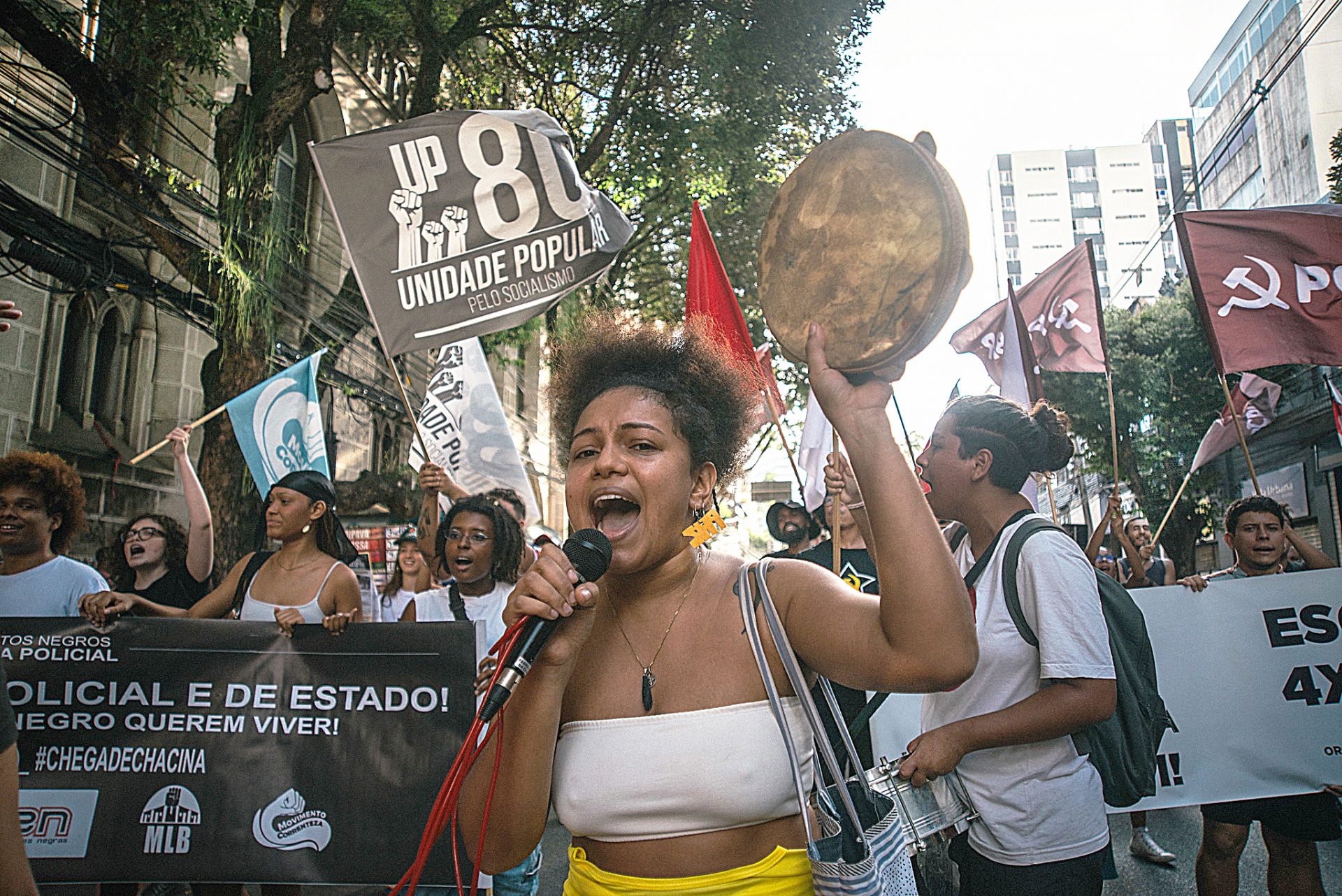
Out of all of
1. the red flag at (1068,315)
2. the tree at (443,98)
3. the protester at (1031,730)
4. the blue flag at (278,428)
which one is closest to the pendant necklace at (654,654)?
the protester at (1031,730)

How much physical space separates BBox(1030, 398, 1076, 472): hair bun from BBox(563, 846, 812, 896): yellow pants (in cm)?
181

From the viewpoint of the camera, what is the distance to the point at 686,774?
1796mm

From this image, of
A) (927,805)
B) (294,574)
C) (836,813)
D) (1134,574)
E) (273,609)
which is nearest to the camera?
(836,813)

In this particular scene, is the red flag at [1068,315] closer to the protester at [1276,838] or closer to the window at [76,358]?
the protester at [1276,838]

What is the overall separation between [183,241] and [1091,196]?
92788 mm

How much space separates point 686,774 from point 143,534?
472 cm

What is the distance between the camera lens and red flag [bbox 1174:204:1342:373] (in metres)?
6.18

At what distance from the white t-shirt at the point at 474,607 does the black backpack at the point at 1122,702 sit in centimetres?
295

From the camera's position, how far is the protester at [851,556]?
3303 millimetres

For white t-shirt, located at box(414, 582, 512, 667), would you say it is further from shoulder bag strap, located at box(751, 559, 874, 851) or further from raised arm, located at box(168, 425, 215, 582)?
shoulder bag strap, located at box(751, 559, 874, 851)

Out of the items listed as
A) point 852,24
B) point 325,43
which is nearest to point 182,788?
point 325,43

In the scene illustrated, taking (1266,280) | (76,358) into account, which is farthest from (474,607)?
(76,358)

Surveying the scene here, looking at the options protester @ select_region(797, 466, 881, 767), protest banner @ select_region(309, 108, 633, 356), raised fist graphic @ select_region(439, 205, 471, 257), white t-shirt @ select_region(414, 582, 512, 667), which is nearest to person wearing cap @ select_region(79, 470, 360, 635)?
white t-shirt @ select_region(414, 582, 512, 667)

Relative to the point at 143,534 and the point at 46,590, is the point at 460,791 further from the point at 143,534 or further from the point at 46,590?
the point at 143,534
